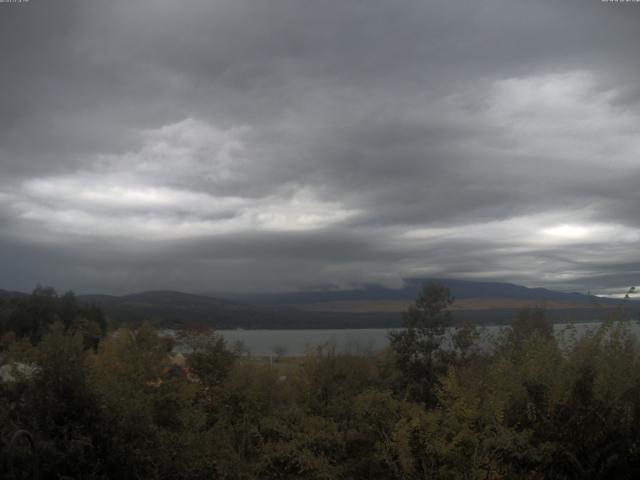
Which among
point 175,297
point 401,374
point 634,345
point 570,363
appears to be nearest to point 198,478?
point 570,363

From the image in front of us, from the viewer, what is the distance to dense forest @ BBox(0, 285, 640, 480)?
9258mm

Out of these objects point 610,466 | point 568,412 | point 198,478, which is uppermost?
point 568,412

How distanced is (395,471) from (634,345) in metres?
5.25

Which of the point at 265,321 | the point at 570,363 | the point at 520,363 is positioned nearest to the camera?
the point at 570,363

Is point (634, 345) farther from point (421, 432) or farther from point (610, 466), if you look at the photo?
point (421, 432)

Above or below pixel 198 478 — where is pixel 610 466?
above

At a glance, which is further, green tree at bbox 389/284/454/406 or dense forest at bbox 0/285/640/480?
green tree at bbox 389/284/454/406

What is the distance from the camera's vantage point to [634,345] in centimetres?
1233

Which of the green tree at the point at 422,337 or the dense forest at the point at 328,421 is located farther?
the green tree at the point at 422,337

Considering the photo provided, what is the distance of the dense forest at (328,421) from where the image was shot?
926 cm

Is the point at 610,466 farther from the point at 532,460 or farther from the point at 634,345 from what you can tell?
the point at 634,345

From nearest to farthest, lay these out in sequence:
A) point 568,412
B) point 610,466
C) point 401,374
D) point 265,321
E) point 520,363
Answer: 1. point 610,466
2. point 568,412
3. point 520,363
4. point 401,374
5. point 265,321

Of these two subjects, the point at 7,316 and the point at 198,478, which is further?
the point at 7,316

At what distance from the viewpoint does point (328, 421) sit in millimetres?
13844
